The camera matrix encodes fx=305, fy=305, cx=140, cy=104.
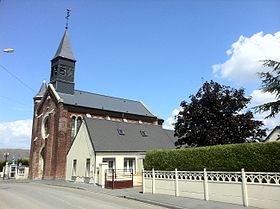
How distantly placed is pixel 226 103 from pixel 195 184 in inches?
391

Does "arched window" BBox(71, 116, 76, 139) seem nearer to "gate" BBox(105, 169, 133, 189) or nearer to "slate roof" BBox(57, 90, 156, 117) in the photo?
"slate roof" BBox(57, 90, 156, 117)

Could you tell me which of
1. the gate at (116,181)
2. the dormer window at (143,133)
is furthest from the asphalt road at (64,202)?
the dormer window at (143,133)

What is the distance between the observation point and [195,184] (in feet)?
55.7

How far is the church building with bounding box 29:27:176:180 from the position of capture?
32438mm

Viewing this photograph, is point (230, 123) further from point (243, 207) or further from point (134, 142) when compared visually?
point (134, 142)

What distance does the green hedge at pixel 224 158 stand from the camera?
14008 mm

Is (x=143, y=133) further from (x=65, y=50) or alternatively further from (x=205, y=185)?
(x=205, y=185)

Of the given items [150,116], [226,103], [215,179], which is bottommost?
[215,179]

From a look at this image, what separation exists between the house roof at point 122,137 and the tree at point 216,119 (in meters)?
8.90

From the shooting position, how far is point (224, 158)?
16.1m

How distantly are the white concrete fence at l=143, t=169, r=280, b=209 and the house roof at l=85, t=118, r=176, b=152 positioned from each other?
1213cm

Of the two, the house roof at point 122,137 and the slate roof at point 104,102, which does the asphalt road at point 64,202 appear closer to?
the house roof at point 122,137

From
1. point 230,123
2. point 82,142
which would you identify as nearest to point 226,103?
point 230,123

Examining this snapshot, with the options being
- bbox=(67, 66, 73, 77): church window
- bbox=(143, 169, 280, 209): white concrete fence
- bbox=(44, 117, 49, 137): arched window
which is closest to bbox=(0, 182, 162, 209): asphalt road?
bbox=(143, 169, 280, 209): white concrete fence
